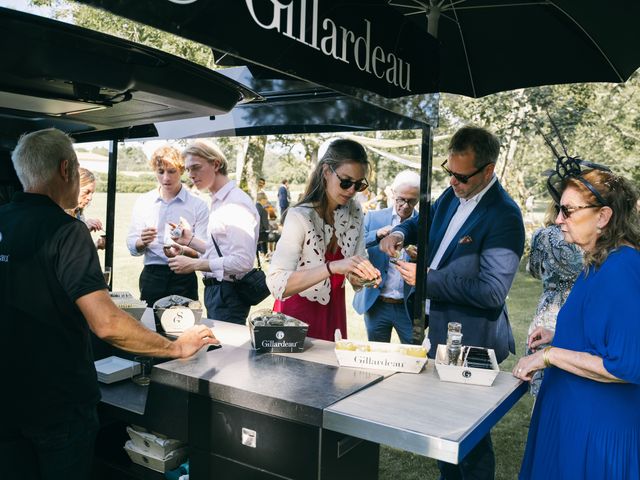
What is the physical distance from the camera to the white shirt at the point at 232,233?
350cm

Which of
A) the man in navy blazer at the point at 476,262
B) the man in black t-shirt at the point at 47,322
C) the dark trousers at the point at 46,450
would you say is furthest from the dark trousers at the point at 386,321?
the dark trousers at the point at 46,450

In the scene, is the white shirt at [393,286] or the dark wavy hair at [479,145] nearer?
the dark wavy hair at [479,145]

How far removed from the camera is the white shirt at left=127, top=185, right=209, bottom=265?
423cm

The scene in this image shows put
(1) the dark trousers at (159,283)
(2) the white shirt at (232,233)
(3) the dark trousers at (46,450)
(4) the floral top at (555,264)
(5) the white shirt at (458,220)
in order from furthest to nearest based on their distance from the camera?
(1) the dark trousers at (159,283)
(2) the white shirt at (232,233)
(4) the floral top at (555,264)
(5) the white shirt at (458,220)
(3) the dark trousers at (46,450)

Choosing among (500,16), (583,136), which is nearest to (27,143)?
(500,16)

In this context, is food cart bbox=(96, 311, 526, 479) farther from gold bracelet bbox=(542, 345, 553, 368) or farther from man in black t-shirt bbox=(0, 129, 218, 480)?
man in black t-shirt bbox=(0, 129, 218, 480)

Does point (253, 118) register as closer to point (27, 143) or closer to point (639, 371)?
point (27, 143)

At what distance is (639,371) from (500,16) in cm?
246

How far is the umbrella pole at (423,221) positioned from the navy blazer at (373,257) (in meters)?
1.47

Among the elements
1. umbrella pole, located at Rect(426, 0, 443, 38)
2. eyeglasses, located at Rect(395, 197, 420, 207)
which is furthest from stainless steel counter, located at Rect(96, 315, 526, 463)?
eyeglasses, located at Rect(395, 197, 420, 207)

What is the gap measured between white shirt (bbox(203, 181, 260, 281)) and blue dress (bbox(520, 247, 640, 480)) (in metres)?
2.05

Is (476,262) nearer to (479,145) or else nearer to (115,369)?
(479,145)

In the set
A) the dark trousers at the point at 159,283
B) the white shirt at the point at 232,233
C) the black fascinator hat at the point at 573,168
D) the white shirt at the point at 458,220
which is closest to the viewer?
the black fascinator hat at the point at 573,168

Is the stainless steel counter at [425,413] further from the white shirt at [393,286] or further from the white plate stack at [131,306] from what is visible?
the white shirt at [393,286]
